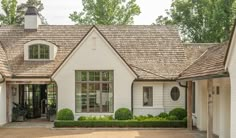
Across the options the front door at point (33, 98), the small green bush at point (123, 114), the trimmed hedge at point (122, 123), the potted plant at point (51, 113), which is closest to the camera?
the trimmed hedge at point (122, 123)

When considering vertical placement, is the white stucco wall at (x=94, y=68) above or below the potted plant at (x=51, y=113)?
above

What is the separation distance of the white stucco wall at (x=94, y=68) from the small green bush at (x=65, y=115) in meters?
1.07

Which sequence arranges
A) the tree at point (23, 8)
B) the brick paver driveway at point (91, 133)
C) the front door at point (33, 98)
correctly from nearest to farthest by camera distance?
the brick paver driveway at point (91, 133)
the front door at point (33, 98)
the tree at point (23, 8)

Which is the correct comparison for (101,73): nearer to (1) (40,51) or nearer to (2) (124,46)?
(2) (124,46)

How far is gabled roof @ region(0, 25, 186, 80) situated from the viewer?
91.1 ft

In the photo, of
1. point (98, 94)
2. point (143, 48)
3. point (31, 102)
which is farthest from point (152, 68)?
point (31, 102)

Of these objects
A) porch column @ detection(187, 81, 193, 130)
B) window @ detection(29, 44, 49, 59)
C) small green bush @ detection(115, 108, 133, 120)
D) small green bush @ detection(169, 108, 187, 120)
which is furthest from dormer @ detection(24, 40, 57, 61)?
porch column @ detection(187, 81, 193, 130)

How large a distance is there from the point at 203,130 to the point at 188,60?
6.96 m

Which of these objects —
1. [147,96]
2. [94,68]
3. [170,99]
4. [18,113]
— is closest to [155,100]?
[147,96]

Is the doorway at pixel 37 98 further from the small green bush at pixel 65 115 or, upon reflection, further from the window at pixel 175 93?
the window at pixel 175 93

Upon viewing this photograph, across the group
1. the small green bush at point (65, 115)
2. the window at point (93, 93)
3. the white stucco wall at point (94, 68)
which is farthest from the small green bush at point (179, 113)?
the small green bush at point (65, 115)

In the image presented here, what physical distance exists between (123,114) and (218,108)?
7.16 m

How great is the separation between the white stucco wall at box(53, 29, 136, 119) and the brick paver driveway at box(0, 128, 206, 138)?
3194 mm

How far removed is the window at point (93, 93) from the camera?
87.1 feet
